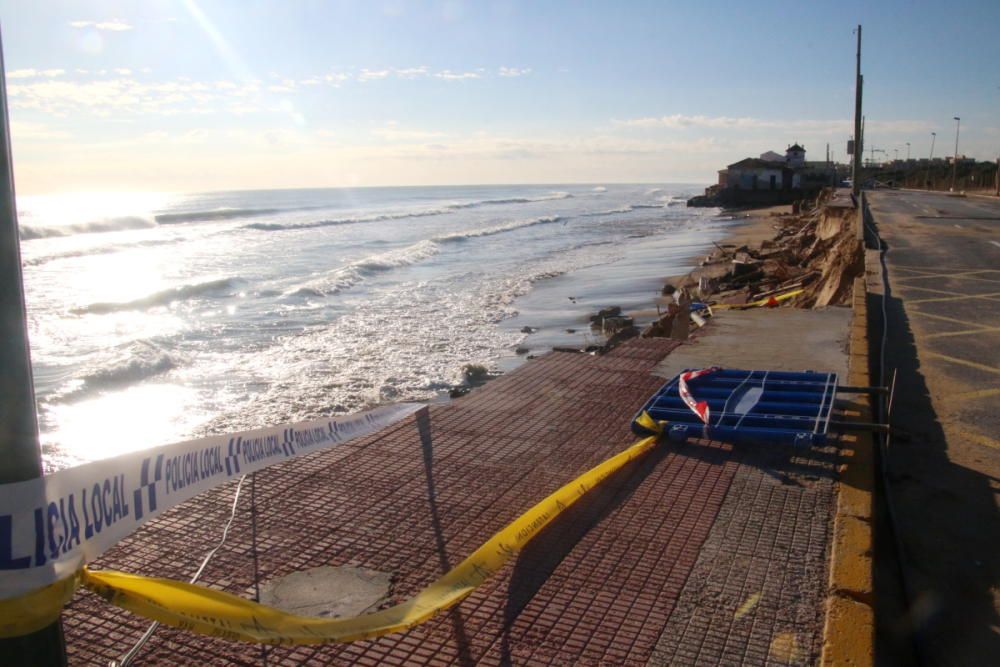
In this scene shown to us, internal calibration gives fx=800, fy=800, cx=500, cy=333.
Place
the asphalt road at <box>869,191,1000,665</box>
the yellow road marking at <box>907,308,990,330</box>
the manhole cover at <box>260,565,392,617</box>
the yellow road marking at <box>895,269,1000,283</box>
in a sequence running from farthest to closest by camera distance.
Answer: the yellow road marking at <box>895,269,1000,283</box>
the yellow road marking at <box>907,308,990,330</box>
the asphalt road at <box>869,191,1000,665</box>
the manhole cover at <box>260,565,392,617</box>

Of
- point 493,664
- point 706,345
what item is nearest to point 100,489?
point 493,664

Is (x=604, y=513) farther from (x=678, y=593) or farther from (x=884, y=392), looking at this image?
(x=884, y=392)

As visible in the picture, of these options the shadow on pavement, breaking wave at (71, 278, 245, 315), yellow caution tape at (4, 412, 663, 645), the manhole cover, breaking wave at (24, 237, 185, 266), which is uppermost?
yellow caution tape at (4, 412, 663, 645)

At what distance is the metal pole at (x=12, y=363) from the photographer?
2182 millimetres

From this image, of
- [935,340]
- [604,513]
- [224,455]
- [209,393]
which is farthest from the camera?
[209,393]

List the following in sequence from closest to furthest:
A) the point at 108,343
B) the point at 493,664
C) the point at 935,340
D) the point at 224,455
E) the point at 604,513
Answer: the point at 493,664 < the point at 224,455 < the point at 604,513 < the point at 935,340 < the point at 108,343

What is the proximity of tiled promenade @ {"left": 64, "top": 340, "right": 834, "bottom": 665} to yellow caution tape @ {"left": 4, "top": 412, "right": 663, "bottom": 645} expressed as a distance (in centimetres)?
12

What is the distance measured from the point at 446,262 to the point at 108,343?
16963 mm

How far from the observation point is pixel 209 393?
12.1 m

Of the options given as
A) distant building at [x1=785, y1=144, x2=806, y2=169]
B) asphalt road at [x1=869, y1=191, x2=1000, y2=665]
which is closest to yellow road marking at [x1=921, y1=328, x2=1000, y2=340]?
asphalt road at [x1=869, y1=191, x2=1000, y2=665]

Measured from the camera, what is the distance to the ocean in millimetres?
11281

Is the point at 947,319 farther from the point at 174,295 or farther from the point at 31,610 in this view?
the point at 174,295

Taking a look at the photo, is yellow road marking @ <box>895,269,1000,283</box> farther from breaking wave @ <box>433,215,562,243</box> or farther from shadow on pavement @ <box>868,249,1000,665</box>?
breaking wave @ <box>433,215,562,243</box>

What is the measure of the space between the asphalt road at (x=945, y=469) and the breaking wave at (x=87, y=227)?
52.8 meters
